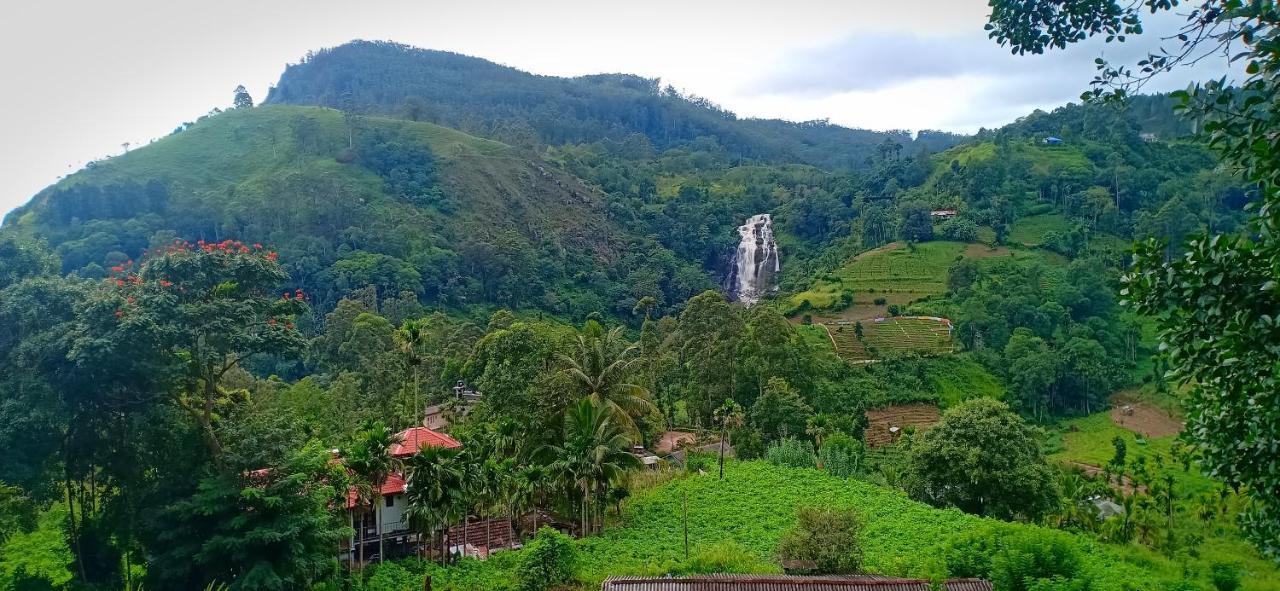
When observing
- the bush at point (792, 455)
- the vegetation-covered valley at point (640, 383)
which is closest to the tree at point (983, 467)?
the vegetation-covered valley at point (640, 383)

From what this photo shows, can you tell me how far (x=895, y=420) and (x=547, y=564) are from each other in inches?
1172

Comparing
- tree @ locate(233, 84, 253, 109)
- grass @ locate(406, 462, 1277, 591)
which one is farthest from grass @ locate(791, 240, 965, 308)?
tree @ locate(233, 84, 253, 109)

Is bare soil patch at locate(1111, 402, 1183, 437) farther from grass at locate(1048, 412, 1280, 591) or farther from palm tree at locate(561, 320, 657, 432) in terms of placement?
palm tree at locate(561, 320, 657, 432)

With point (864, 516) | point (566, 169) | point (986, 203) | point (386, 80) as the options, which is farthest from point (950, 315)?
point (386, 80)

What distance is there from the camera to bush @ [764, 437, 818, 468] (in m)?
27.6

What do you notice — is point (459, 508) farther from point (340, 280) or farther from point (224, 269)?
point (340, 280)

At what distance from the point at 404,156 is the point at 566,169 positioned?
23.7m

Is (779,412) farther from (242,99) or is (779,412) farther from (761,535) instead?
(242,99)

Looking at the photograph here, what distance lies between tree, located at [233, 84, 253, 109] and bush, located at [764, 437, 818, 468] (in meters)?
110

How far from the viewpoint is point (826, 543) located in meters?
15.8

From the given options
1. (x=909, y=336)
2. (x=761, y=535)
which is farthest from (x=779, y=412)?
(x=909, y=336)

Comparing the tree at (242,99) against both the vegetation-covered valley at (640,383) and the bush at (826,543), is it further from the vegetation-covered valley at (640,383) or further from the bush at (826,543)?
the bush at (826,543)

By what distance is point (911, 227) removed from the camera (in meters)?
68.8

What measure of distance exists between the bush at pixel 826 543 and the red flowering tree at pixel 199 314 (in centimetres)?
1243
